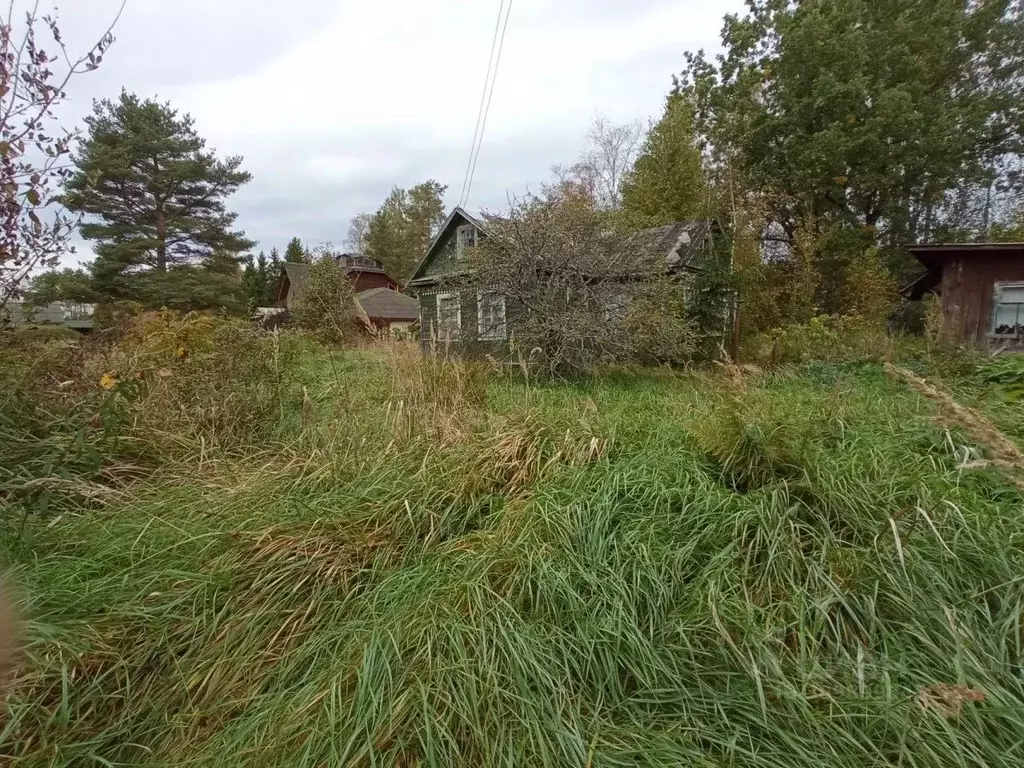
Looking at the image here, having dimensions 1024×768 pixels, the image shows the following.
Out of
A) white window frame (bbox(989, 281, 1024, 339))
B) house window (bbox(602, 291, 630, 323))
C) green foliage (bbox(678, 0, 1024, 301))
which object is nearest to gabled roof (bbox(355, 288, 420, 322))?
green foliage (bbox(678, 0, 1024, 301))

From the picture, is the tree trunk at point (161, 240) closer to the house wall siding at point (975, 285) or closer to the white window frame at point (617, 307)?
the white window frame at point (617, 307)

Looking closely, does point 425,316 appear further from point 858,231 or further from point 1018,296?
point 858,231

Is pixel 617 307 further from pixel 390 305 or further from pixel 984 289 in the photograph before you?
pixel 390 305

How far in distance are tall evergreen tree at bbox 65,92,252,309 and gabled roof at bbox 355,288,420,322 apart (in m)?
8.12

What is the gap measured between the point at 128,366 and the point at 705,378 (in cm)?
520

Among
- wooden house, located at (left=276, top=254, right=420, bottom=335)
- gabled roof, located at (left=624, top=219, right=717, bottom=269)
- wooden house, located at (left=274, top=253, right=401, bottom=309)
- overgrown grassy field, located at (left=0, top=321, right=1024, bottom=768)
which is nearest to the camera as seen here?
overgrown grassy field, located at (left=0, top=321, right=1024, bottom=768)

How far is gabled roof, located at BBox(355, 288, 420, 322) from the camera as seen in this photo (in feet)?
100

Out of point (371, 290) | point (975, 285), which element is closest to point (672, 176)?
point (975, 285)

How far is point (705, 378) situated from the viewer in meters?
5.10

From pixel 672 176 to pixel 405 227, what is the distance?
30.5 metres

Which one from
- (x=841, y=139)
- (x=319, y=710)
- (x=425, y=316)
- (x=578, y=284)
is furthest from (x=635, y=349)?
(x=841, y=139)

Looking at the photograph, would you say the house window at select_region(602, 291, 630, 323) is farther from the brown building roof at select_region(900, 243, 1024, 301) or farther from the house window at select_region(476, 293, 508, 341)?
the brown building roof at select_region(900, 243, 1024, 301)

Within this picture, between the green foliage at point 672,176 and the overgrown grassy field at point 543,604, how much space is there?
61.6 ft

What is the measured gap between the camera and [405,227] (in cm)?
4550
